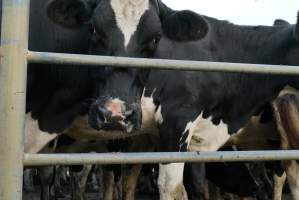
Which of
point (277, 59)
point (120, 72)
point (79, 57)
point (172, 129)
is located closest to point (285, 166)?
point (277, 59)

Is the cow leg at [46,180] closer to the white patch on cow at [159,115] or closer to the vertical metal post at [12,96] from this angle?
the white patch on cow at [159,115]

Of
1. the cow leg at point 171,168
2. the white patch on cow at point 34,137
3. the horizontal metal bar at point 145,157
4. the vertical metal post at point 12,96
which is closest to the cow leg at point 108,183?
the cow leg at point 171,168

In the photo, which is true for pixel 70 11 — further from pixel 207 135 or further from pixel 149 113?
pixel 207 135

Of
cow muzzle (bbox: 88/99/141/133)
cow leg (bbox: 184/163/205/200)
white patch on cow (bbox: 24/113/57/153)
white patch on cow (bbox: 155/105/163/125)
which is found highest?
cow muzzle (bbox: 88/99/141/133)

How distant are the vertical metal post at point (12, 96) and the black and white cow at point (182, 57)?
1.15 m

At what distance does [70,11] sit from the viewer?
4.21m

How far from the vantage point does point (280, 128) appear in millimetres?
5805

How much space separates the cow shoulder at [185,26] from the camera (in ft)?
13.9

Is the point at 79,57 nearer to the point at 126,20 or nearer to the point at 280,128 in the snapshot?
the point at 126,20

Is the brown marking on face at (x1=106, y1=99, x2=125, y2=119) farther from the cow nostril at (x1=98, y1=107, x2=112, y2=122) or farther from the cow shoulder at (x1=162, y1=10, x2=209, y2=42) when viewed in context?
the cow shoulder at (x1=162, y1=10, x2=209, y2=42)

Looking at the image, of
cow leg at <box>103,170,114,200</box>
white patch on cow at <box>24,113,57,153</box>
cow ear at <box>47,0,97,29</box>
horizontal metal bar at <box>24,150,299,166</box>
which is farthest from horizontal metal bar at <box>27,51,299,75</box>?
cow leg at <box>103,170,114,200</box>

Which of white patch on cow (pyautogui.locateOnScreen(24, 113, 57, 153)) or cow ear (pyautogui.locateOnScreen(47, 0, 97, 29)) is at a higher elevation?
cow ear (pyautogui.locateOnScreen(47, 0, 97, 29))

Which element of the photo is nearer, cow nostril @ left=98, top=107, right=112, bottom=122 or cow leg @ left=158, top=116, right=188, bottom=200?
cow nostril @ left=98, top=107, right=112, bottom=122

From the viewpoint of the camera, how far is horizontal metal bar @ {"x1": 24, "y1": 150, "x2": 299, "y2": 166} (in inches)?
72.5
